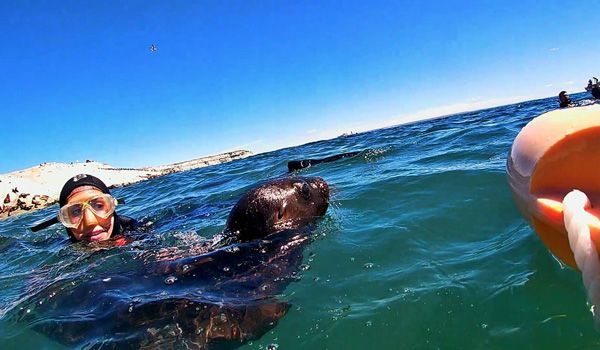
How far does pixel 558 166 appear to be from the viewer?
1.37 m

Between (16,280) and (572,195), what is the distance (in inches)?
225

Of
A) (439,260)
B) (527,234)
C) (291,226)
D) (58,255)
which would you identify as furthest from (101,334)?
(58,255)

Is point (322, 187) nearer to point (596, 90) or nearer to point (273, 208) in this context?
point (273, 208)

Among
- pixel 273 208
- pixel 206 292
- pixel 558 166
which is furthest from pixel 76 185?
pixel 558 166

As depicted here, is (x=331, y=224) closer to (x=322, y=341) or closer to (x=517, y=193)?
(x=322, y=341)

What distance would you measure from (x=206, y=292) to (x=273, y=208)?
41.6 inches

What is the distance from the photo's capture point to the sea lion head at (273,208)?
12.2ft

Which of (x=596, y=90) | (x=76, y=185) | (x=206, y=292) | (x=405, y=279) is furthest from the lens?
(x=596, y=90)

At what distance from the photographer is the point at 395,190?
232 inches

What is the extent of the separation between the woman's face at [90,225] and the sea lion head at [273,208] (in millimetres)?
2502

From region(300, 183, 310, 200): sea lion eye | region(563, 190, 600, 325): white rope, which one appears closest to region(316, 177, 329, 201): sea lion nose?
region(300, 183, 310, 200): sea lion eye

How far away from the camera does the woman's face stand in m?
5.54

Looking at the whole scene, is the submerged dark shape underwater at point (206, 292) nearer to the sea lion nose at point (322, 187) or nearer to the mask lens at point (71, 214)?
the sea lion nose at point (322, 187)

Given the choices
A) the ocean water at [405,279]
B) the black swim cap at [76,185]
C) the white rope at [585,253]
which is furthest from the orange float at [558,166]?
the black swim cap at [76,185]
